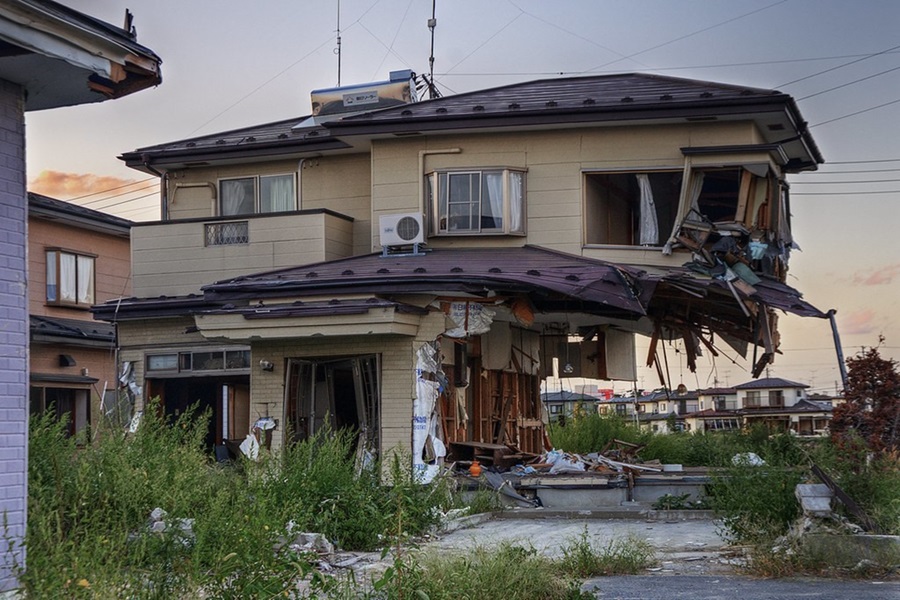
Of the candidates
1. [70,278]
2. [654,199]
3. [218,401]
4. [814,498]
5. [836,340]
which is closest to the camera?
[814,498]

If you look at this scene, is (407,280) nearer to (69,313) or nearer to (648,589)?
(648,589)

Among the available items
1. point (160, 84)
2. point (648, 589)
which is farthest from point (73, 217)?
point (648, 589)

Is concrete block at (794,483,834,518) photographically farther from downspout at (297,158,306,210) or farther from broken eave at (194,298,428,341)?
downspout at (297,158,306,210)

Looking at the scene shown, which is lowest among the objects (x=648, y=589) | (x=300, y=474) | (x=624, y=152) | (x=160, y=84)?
(x=648, y=589)

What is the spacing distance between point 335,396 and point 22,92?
10.8 meters

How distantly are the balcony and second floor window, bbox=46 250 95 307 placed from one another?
620 cm

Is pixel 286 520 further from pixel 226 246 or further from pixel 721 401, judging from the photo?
pixel 721 401

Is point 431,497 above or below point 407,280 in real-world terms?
below

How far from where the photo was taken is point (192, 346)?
68.4 feet

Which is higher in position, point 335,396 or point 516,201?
point 516,201

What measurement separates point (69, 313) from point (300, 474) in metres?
17.1

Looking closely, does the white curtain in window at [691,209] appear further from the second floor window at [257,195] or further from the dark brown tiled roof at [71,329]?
the dark brown tiled roof at [71,329]

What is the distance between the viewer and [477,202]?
2009cm

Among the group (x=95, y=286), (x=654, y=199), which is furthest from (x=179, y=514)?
(x=95, y=286)
